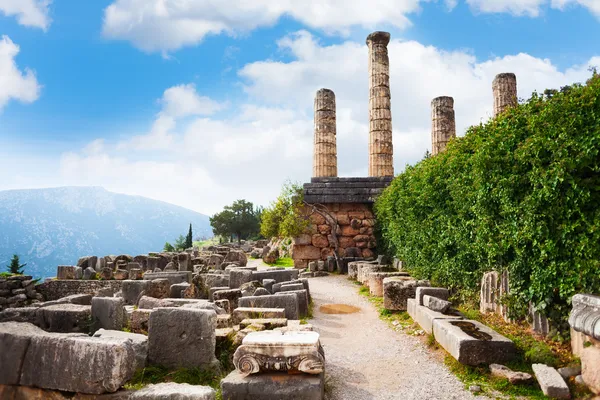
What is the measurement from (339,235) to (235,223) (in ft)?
136

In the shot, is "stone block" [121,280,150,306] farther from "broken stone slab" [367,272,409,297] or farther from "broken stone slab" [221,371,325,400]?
"broken stone slab" [221,371,325,400]

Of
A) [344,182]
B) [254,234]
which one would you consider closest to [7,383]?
[344,182]

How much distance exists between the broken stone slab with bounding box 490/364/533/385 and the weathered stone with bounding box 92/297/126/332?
6177mm

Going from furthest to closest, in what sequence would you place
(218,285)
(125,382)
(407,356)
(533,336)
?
1. (218,285)
2. (407,356)
3. (533,336)
4. (125,382)

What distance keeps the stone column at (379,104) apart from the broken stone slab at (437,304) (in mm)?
13556

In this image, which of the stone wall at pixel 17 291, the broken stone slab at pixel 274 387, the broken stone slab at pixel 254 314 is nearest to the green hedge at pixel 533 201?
the broken stone slab at pixel 274 387

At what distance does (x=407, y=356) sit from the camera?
23.7 ft

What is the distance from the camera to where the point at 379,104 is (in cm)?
2222

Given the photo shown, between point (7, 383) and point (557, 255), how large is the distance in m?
7.00

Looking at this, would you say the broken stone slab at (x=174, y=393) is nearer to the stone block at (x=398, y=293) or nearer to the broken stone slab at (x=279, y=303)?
the broken stone slab at (x=279, y=303)

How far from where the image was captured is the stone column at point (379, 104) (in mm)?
21828

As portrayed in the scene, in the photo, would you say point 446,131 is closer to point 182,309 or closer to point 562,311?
point 562,311

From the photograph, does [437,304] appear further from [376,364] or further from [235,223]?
[235,223]

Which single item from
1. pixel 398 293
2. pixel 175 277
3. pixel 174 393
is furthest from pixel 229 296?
pixel 174 393
